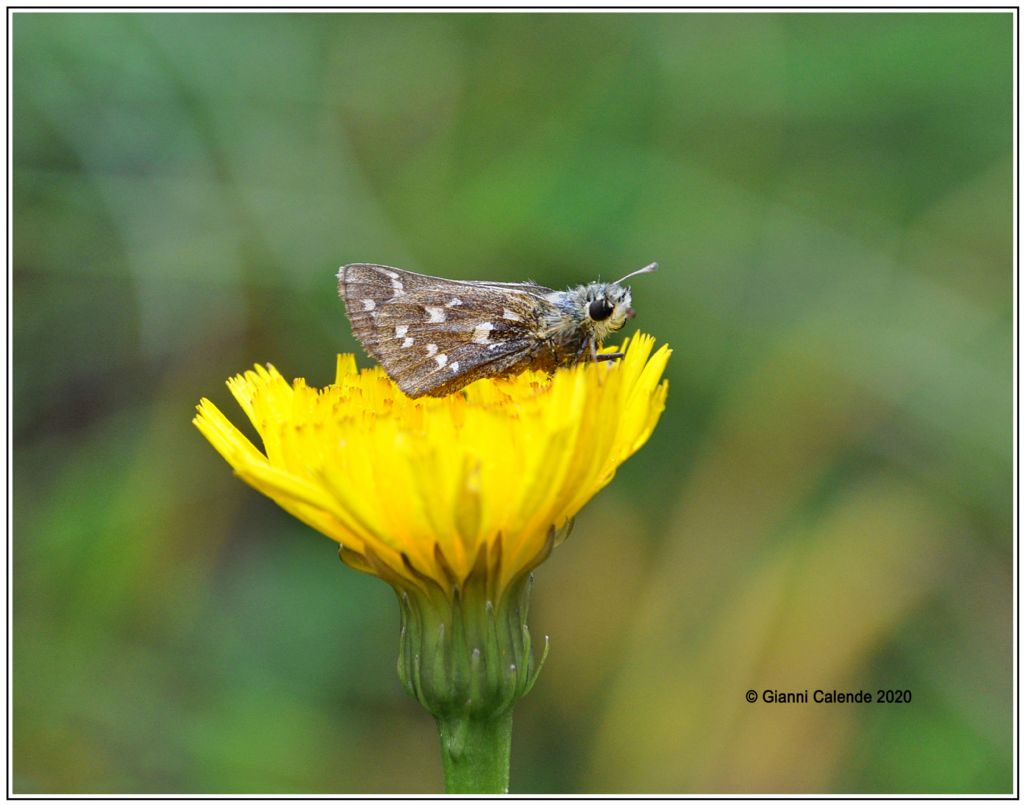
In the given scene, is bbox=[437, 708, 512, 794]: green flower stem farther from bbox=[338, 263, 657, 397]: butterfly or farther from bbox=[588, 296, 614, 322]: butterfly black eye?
bbox=[588, 296, 614, 322]: butterfly black eye

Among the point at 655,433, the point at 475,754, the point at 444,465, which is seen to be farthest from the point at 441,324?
the point at 655,433

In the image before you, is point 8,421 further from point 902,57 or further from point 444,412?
point 902,57

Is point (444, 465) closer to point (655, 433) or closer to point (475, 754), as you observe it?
point (475, 754)

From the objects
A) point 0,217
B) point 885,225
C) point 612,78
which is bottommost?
point 0,217

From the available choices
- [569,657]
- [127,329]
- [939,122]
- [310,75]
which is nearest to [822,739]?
[569,657]

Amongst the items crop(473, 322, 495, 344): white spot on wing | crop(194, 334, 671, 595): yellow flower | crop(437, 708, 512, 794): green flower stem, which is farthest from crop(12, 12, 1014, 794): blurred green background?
crop(194, 334, 671, 595): yellow flower

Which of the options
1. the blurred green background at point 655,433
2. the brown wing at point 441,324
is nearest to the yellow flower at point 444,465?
the brown wing at point 441,324
